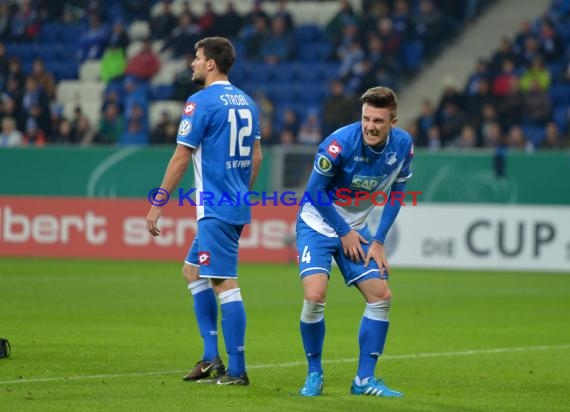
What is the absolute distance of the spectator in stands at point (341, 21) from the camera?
92.8 feet

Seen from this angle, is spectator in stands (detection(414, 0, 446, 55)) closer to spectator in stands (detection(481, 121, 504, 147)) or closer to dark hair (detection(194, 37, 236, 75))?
spectator in stands (detection(481, 121, 504, 147))

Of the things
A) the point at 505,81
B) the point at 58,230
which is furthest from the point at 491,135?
the point at 58,230

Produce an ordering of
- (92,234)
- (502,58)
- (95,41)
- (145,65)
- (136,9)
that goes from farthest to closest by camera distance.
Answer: (136,9) < (95,41) < (145,65) < (502,58) < (92,234)

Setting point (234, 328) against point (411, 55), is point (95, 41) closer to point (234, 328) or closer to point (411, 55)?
point (411, 55)

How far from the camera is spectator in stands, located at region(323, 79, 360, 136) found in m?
25.4

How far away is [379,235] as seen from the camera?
8.33m

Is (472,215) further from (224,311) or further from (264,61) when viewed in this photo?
(224,311)

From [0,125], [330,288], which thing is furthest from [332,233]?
[0,125]

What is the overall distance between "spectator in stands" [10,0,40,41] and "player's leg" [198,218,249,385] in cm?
2374

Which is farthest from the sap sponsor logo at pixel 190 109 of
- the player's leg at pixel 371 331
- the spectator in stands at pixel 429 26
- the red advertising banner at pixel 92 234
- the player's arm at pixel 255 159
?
the spectator in stands at pixel 429 26

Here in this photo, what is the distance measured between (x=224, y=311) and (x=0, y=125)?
64.4 ft

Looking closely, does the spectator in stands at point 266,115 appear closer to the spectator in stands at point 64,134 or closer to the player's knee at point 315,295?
the spectator in stands at point 64,134

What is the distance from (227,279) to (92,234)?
561 inches

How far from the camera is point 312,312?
8.19 meters
